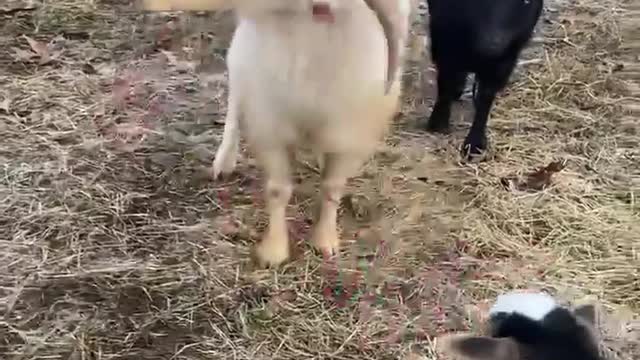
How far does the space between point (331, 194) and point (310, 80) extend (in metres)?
0.53

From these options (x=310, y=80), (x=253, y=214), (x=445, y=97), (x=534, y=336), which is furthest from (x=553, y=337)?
(x=445, y=97)

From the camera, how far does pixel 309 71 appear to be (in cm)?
280

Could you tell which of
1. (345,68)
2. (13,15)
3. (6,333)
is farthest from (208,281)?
(13,15)

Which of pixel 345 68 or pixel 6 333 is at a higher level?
pixel 345 68

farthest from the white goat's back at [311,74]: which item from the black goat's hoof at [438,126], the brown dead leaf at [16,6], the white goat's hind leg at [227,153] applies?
the brown dead leaf at [16,6]

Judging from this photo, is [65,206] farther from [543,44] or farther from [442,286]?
[543,44]

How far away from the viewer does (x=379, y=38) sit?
2.87m

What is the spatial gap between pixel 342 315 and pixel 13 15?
8.89ft

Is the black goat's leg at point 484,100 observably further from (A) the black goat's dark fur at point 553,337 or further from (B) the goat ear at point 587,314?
(A) the black goat's dark fur at point 553,337

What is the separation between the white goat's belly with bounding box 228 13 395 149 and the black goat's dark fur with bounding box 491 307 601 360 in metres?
0.82

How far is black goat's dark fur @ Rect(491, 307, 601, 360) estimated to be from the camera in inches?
88.8

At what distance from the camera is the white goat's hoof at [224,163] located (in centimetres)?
366

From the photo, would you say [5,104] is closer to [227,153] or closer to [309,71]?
[227,153]

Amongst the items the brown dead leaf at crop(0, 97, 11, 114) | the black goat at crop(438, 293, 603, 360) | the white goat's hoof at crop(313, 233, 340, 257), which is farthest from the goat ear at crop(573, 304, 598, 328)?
the brown dead leaf at crop(0, 97, 11, 114)
